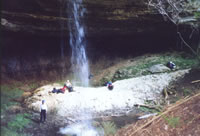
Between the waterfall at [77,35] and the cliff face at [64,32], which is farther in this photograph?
the waterfall at [77,35]

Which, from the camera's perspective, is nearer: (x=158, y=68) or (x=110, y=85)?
(x=110, y=85)

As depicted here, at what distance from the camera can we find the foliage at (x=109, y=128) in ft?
11.5

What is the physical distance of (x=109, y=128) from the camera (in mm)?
3551

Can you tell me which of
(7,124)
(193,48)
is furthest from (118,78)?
(7,124)

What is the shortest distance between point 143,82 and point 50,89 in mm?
2061

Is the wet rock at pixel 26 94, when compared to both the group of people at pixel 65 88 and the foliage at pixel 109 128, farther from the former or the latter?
the foliage at pixel 109 128

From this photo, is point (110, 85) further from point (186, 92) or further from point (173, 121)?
point (173, 121)

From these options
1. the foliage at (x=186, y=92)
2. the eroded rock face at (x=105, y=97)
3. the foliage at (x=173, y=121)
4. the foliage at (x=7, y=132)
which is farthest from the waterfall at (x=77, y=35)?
the foliage at (x=173, y=121)

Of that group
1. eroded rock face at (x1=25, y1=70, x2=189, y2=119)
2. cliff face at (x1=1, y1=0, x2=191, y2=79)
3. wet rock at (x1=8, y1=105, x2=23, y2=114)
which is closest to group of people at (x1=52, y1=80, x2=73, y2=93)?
eroded rock face at (x1=25, y1=70, x2=189, y2=119)

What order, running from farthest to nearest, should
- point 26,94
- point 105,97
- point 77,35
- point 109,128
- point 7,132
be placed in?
point 77,35, point 26,94, point 105,97, point 7,132, point 109,128

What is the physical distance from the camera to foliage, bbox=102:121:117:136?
350cm

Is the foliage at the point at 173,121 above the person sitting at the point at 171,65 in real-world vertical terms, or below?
below

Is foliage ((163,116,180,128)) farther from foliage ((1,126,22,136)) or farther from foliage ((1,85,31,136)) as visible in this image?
foliage ((1,126,22,136))

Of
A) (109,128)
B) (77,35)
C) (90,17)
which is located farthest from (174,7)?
(109,128)
